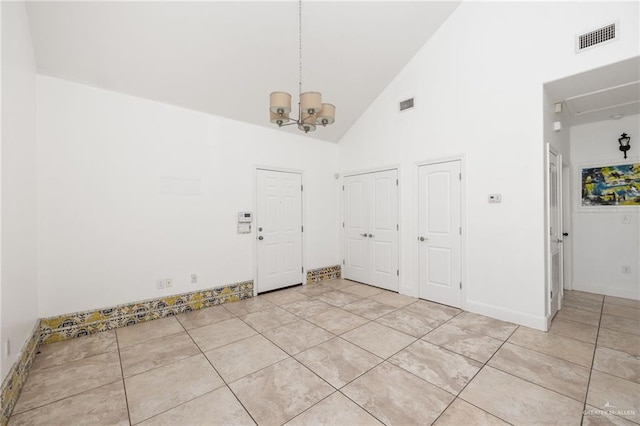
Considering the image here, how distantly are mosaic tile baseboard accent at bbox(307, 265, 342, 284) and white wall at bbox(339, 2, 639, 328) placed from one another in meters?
2.52

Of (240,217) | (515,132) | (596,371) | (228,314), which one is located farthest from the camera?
(240,217)

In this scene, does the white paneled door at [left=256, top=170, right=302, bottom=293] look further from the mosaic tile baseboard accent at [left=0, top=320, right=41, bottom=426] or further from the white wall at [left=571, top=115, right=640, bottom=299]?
the white wall at [left=571, top=115, right=640, bottom=299]

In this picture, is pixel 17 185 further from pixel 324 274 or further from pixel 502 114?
pixel 502 114

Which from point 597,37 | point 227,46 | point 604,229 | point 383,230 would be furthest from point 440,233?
point 227,46

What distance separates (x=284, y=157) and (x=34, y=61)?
3.16m

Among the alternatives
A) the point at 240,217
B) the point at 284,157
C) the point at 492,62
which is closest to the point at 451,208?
the point at 492,62

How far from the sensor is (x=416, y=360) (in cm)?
244

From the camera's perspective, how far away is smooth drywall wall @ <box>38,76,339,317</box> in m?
2.92

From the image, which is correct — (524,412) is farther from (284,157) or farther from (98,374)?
(284,157)

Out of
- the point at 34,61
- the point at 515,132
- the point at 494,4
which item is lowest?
the point at 515,132

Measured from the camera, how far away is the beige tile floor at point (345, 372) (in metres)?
1.82

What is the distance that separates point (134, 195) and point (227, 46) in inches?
86.8

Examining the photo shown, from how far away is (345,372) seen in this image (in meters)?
2.27

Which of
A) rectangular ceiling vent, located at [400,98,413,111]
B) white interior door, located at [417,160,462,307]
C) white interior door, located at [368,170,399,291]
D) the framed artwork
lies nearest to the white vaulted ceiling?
rectangular ceiling vent, located at [400,98,413,111]
